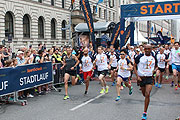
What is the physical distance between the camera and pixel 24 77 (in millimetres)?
9352

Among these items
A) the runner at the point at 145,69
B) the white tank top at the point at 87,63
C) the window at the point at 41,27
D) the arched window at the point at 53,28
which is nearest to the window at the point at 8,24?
the window at the point at 41,27

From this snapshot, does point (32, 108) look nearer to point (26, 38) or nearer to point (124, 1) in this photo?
point (26, 38)

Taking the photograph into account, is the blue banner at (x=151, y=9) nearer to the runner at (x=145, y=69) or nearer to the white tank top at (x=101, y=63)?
the white tank top at (x=101, y=63)

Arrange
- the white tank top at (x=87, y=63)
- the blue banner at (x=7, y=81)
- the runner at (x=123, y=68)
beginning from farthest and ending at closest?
the white tank top at (x=87, y=63) < the runner at (x=123, y=68) < the blue banner at (x=7, y=81)

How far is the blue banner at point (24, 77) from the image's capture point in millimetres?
8403

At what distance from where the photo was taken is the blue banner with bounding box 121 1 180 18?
16203 millimetres

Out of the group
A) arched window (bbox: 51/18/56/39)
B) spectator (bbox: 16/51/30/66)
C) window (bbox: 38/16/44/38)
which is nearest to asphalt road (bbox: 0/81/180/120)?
spectator (bbox: 16/51/30/66)

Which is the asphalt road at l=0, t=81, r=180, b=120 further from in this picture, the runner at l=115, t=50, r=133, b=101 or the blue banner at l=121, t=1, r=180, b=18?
the blue banner at l=121, t=1, r=180, b=18

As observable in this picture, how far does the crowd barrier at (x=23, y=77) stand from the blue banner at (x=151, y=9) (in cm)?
810

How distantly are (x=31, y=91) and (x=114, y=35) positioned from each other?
11.0 m

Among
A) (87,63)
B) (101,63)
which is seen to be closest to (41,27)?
(101,63)

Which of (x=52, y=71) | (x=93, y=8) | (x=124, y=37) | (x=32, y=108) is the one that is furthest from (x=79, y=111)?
(x=93, y=8)

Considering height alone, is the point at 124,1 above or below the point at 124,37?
above

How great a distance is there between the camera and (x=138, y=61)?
7.05 m
